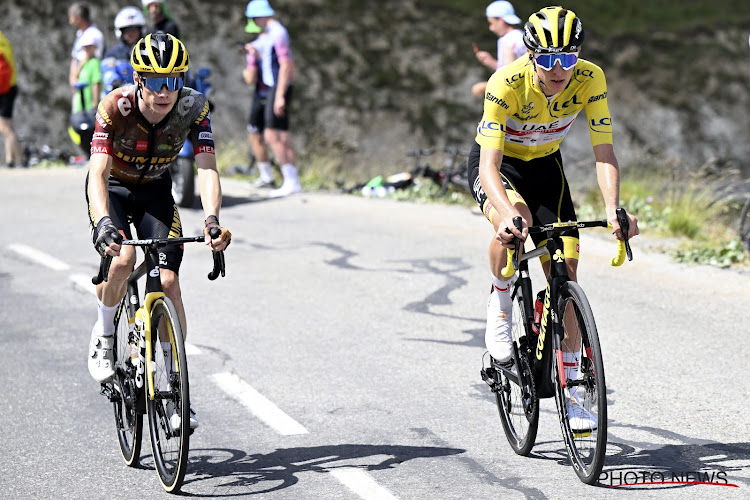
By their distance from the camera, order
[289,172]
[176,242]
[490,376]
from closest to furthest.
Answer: [176,242]
[490,376]
[289,172]

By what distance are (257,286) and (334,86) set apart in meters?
19.5

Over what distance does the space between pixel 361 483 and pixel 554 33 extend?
89.1 inches

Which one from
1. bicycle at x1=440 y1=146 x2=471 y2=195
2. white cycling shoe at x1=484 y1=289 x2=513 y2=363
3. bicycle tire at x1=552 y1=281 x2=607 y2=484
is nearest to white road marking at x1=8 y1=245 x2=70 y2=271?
bicycle at x1=440 y1=146 x2=471 y2=195

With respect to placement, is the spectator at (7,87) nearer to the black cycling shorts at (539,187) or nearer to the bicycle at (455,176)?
the bicycle at (455,176)

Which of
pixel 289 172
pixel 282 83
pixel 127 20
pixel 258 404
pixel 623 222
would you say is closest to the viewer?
pixel 623 222

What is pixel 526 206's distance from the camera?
5.76 m

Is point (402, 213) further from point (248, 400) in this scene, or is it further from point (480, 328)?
point (248, 400)

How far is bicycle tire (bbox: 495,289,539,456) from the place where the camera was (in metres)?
5.72

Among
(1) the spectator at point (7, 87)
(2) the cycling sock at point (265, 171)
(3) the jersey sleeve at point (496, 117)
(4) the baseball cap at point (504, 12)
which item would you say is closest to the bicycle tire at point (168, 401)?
(3) the jersey sleeve at point (496, 117)

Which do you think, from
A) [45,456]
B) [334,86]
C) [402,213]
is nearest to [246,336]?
[45,456]

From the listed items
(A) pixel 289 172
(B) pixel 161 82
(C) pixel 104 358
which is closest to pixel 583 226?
(B) pixel 161 82

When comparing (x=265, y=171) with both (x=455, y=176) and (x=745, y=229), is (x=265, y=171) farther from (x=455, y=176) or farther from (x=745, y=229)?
(x=745, y=229)

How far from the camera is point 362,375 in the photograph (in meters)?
7.45

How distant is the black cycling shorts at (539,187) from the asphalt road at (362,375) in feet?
3.84
